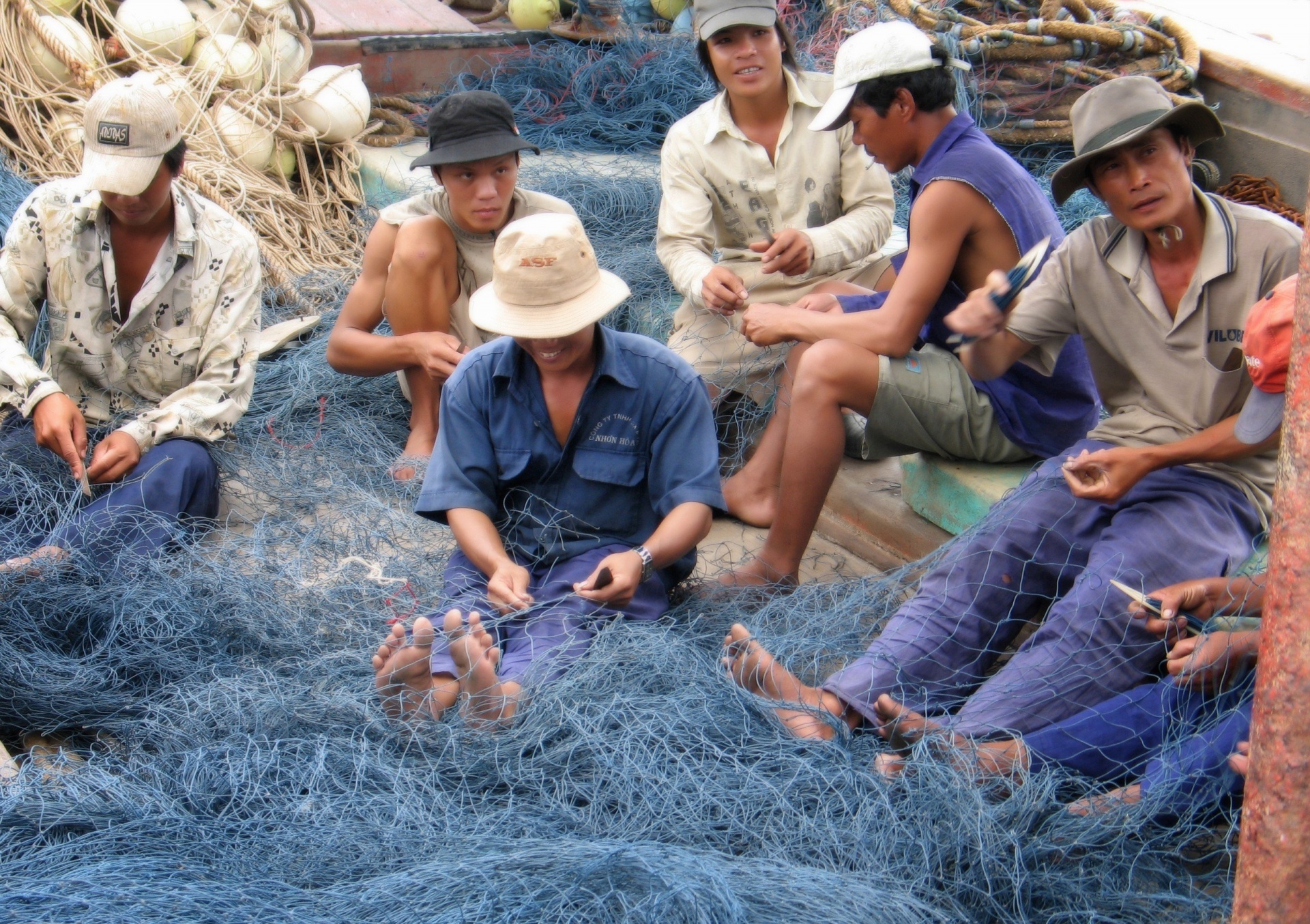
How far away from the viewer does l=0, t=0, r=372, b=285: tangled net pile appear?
6051 millimetres

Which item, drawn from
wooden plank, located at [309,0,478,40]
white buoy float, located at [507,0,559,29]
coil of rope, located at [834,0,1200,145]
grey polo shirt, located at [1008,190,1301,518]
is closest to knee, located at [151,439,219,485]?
grey polo shirt, located at [1008,190,1301,518]

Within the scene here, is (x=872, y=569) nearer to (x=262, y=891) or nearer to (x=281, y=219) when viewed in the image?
(x=262, y=891)

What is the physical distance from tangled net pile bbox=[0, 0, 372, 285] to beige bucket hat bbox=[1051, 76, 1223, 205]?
4013 mm

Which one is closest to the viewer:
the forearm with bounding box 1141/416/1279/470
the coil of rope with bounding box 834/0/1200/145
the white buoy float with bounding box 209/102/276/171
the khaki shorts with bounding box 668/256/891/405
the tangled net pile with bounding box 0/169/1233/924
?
the tangled net pile with bounding box 0/169/1233/924

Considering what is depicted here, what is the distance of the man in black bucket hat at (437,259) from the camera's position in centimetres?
405

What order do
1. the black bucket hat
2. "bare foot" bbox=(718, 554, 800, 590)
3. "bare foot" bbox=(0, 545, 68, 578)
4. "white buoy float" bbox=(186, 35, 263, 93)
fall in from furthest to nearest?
"white buoy float" bbox=(186, 35, 263, 93), the black bucket hat, "bare foot" bbox=(718, 554, 800, 590), "bare foot" bbox=(0, 545, 68, 578)

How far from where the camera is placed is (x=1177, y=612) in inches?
104

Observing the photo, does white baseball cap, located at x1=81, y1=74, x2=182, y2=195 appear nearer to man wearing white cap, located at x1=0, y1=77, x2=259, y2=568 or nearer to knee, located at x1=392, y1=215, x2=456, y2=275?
man wearing white cap, located at x1=0, y1=77, x2=259, y2=568

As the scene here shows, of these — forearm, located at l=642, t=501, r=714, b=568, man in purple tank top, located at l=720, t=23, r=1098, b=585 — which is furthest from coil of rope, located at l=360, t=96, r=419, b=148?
forearm, located at l=642, t=501, r=714, b=568

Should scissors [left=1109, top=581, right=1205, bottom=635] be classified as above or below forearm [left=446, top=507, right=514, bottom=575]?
above

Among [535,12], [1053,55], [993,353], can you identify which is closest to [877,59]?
[993,353]

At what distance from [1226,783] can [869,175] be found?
2532mm

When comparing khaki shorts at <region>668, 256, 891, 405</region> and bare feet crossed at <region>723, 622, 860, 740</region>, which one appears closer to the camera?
bare feet crossed at <region>723, 622, 860, 740</region>

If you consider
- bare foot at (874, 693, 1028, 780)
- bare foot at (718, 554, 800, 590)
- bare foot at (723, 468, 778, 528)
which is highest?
bare foot at (874, 693, 1028, 780)
